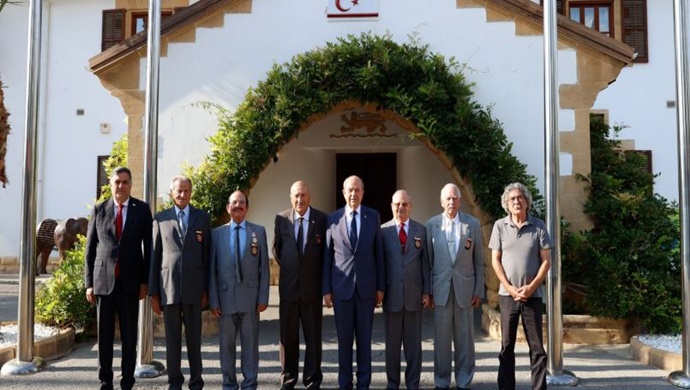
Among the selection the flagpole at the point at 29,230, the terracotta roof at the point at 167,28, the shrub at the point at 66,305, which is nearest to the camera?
the flagpole at the point at 29,230

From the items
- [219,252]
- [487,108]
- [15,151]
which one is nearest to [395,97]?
[487,108]

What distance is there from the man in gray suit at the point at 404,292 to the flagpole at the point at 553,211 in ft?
3.89

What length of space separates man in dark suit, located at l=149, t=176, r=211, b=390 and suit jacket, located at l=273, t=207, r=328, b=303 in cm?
56

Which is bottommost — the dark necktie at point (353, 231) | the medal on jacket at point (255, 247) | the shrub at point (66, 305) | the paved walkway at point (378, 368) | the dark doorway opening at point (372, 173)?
the paved walkway at point (378, 368)

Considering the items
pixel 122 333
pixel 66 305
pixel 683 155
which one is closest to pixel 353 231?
pixel 122 333

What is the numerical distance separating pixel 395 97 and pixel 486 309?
2.59m

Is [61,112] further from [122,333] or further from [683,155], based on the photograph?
[683,155]

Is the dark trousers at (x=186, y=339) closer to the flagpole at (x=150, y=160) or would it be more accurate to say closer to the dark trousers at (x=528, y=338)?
the flagpole at (x=150, y=160)

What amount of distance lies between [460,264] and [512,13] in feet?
11.7

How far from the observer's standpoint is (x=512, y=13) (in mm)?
6887

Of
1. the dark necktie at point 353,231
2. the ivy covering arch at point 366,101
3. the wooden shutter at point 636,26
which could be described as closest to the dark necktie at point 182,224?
the dark necktie at point 353,231

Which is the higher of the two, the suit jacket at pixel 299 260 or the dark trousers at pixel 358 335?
the suit jacket at pixel 299 260

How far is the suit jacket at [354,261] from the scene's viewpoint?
455 cm

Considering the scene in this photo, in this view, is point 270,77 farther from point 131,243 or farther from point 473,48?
point 131,243
